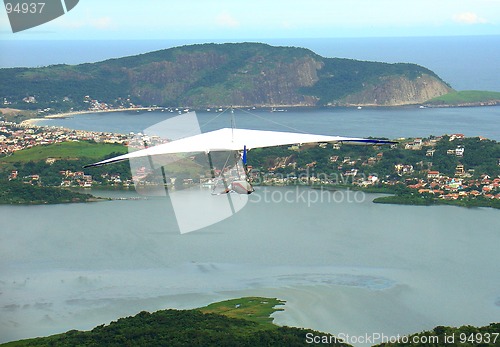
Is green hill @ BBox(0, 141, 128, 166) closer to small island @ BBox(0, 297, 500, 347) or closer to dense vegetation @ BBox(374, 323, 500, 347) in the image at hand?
small island @ BBox(0, 297, 500, 347)

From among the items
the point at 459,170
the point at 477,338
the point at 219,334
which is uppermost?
the point at 219,334

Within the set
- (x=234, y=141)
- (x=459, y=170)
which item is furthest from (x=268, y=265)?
(x=459, y=170)

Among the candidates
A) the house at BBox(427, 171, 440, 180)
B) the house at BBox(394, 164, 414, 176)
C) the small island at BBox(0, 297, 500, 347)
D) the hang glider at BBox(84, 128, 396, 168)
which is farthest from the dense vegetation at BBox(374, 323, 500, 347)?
the house at BBox(394, 164, 414, 176)

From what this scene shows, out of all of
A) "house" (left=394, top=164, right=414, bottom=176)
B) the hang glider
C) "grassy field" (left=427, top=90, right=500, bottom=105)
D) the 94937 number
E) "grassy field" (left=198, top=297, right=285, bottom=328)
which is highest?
the hang glider

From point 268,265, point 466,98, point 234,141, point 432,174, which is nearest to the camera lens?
point 234,141

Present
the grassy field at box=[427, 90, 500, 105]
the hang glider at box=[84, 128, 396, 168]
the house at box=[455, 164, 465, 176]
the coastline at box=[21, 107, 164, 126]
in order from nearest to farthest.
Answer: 1. the hang glider at box=[84, 128, 396, 168]
2. the house at box=[455, 164, 465, 176]
3. the coastline at box=[21, 107, 164, 126]
4. the grassy field at box=[427, 90, 500, 105]

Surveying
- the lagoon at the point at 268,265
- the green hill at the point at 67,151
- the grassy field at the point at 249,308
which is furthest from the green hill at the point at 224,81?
the grassy field at the point at 249,308

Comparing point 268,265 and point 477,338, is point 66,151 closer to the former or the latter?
point 268,265

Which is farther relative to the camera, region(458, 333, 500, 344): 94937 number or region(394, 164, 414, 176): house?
region(394, 164, 414, 176): house
